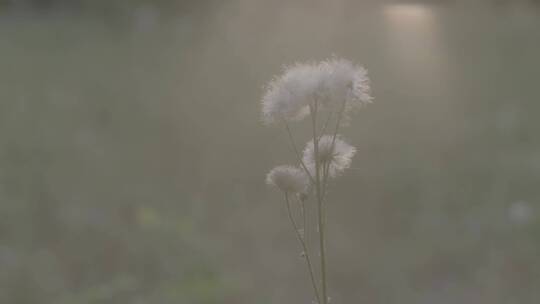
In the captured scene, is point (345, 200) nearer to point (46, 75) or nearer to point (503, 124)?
point (503, 124)

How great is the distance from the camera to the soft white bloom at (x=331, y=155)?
1.22 m

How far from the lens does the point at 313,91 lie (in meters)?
1.22

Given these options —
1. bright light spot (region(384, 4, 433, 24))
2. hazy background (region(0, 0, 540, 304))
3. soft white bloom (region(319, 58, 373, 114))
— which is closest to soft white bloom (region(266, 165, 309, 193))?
soft white bloom (region(319, 58, 373, 114))

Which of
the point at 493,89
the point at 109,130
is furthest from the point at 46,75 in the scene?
the point at 493,89

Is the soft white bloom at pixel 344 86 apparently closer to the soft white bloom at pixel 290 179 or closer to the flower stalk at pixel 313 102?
the flower stalk at pixel 313 102

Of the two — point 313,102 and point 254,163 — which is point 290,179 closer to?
point 313,102

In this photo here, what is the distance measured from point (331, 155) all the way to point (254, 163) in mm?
4258

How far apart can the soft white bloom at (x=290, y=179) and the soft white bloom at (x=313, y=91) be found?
0.28 ft

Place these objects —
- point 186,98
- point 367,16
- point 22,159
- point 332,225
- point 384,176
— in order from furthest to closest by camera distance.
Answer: point 367,16 < point 186,98 < point 22,159 < point 384,176 < point 332,225

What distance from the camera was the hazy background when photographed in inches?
167

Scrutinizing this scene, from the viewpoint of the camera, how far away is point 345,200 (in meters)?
5.04

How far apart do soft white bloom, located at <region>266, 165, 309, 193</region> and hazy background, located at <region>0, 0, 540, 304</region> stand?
261 centimetres

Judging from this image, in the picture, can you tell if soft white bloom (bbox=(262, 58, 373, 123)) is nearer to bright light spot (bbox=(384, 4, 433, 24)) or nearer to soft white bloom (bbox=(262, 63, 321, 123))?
soft white bloom (bbox=(262, 63, 321, 123))

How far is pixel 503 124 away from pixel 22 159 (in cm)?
370
